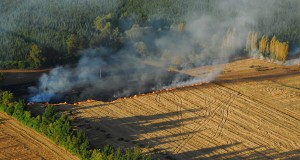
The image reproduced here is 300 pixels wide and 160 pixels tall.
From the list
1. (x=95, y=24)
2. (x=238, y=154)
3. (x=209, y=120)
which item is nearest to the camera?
(x=238, y=154)

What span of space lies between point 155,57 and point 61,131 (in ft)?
61.0

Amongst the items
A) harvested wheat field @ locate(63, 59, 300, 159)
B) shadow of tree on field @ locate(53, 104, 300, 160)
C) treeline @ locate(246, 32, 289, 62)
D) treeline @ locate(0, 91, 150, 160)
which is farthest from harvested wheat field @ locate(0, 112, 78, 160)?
treeline @ locate(246, 32, 289, 62)

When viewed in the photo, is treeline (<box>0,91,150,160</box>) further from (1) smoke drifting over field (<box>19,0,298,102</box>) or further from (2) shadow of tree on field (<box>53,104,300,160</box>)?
(1) smoke drifting over field (<box>19,0,298,102</box>)

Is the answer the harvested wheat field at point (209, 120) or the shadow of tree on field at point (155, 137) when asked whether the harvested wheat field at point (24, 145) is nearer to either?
the shadow of tree on field at point (155, 137)

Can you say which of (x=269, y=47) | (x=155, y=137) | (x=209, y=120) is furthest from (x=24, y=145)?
(x=269, y=47)

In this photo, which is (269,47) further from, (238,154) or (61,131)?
(61,131)

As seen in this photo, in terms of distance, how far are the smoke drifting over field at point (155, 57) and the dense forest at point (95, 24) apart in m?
0.46

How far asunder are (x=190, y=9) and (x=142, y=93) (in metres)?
21.7

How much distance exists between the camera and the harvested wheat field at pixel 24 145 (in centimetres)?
3291

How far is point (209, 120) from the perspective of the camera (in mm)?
39062

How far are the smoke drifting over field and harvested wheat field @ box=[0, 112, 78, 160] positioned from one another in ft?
18.5

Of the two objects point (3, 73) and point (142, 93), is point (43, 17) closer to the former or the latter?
point (3, 73)

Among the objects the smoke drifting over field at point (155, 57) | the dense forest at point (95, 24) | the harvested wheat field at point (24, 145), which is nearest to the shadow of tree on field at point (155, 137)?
the harvested wheat field at point (24, 145)

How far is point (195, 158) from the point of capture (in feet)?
111
